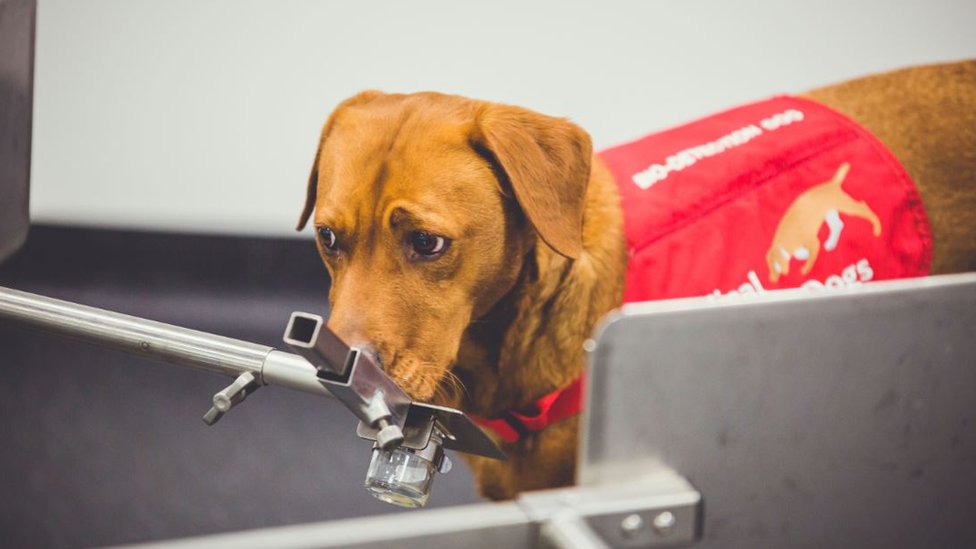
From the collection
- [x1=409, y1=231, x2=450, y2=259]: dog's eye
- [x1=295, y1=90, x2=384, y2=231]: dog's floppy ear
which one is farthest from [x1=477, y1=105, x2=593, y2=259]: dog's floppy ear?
[x1=295, y1=90, x2=384, y2=231]: dog's floppy ear

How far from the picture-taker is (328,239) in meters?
1.27

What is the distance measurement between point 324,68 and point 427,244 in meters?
1.46

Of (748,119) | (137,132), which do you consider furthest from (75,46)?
(748,119)

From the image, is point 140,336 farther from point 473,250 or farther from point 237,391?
point 473,250

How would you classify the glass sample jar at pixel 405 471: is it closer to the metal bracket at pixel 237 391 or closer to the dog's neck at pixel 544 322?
the metal bracket at pixel 237 391

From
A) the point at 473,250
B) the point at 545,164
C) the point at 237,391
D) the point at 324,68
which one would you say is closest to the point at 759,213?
the point at 545,164

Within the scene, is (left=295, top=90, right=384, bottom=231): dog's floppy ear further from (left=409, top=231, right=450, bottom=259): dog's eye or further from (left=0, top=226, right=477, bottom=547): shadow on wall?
(left=0, top=226, right=477, bottom=547): shadow on wall

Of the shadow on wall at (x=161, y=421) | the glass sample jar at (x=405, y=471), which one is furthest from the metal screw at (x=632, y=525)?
the shadow on wall at (x=161, y=421)

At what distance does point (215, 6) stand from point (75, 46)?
469 mm

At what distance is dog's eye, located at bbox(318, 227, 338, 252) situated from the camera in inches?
49.6

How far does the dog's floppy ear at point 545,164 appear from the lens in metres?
1.21

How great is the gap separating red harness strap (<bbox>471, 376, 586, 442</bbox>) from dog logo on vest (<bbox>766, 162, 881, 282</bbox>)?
405 mm

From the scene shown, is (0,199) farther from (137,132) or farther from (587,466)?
(137,132)

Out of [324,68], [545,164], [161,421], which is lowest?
[161,421]
